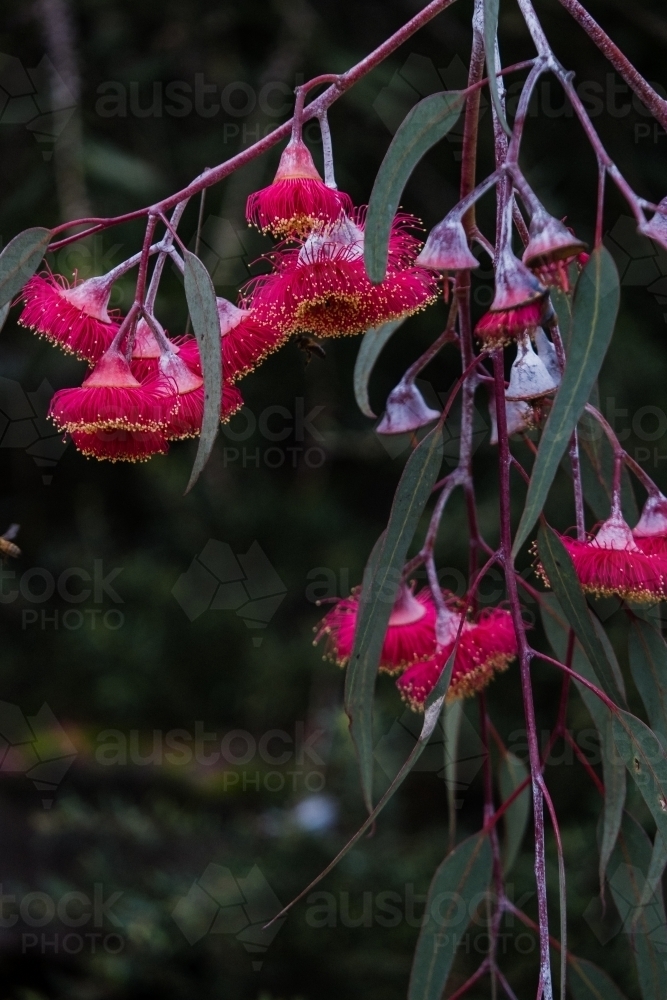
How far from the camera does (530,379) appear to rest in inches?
34.1

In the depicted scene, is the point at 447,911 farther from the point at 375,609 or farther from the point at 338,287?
the point at 338,287

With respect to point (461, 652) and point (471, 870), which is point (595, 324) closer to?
point (461, 652)

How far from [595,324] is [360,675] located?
1.26 ft

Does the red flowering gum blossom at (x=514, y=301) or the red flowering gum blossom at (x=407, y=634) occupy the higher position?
the red flowering gum blossom at (x=514, y=301)

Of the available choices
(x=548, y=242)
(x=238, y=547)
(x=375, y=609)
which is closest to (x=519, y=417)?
(x=375, y=609)

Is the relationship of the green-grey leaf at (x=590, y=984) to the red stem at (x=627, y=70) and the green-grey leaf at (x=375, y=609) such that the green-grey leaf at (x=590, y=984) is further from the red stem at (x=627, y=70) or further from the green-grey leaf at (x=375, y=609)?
the red stem at (x=627, y=70)

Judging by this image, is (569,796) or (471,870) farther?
(569,796)

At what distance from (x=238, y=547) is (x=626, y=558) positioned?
1.77 metres

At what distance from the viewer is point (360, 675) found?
0.91 meters

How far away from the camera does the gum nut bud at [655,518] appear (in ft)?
3.08

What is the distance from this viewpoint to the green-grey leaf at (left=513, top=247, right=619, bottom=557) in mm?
684

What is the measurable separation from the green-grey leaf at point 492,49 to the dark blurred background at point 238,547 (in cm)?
97

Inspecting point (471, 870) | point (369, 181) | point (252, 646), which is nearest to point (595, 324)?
point (471, 870)

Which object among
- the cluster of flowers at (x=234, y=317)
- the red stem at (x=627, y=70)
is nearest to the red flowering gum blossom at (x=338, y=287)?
the cluster of flowers at (x=234, y=317)
